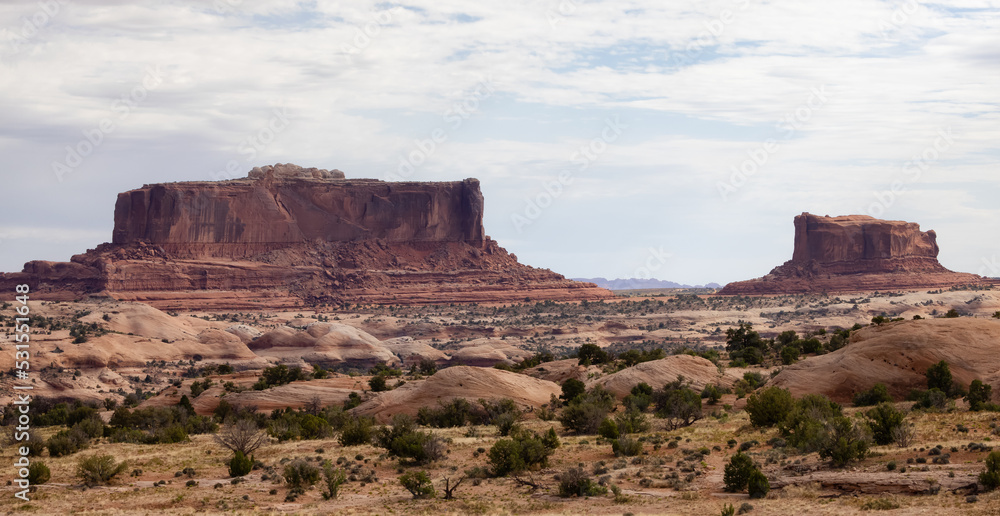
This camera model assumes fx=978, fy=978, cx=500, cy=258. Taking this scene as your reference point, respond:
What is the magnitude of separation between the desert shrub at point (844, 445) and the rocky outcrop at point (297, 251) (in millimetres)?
102885

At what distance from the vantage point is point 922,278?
134 metres

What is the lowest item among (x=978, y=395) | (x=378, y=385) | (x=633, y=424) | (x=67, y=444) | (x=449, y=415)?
(x=67, y=444)

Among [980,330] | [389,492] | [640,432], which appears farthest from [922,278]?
[389,492]

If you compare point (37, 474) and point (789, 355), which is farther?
point (789, 355)

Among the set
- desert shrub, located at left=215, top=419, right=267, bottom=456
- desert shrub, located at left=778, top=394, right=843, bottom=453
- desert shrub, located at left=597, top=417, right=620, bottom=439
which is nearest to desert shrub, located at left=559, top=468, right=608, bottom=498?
desert shrub, located at left=778, top=394, right=843, bottom=453

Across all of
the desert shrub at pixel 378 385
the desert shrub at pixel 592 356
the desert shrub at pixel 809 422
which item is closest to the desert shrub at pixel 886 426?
the desert shrub at pixel 809 422

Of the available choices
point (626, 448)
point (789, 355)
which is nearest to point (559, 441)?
point (626, 448)

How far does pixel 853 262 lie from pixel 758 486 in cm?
12443

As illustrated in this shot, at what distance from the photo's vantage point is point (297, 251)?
140m

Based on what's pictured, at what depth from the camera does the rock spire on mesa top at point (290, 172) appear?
149625 mm

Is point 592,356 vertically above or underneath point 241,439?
above

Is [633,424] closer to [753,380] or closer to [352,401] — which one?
[753,380]

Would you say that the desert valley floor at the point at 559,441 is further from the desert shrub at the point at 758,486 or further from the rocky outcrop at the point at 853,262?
the rocky outcrop at the point at 853,262

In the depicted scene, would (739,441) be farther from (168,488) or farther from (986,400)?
(168,488)
